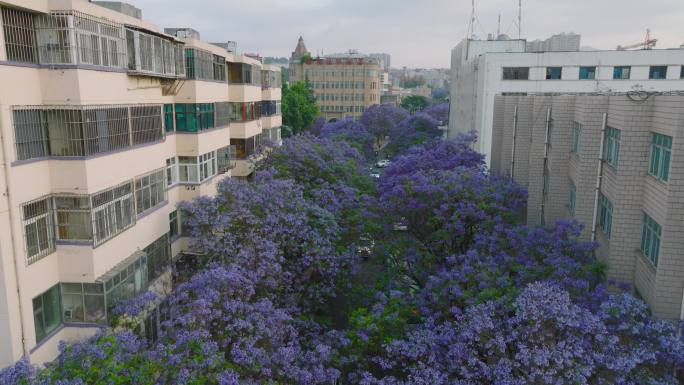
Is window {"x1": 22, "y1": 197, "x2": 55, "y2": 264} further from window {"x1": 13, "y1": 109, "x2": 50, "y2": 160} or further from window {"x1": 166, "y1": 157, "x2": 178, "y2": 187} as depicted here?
window {"x1": 166, "y1": 157, "x2": 178, "y2": 187}

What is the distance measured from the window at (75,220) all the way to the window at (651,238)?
45.0 feet

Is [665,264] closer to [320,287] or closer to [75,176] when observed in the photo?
[320,287]

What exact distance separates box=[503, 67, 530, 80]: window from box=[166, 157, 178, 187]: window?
25352 mm

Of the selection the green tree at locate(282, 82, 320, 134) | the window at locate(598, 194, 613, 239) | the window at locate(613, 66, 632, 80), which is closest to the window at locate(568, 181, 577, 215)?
the window at locate(598, 194, 613, 239)

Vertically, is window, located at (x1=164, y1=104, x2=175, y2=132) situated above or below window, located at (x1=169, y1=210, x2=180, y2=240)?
above

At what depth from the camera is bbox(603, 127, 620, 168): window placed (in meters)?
15.1

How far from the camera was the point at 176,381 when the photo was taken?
10.0 metres

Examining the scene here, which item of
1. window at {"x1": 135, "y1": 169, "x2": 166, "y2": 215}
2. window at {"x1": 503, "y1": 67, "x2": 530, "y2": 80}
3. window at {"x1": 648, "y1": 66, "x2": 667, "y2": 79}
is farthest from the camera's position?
window at {"x1": 648, "y1": 66, "x2": 667, "y2": 79}

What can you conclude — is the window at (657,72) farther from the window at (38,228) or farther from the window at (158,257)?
the window at (38,228)

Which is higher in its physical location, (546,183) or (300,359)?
(546,183)

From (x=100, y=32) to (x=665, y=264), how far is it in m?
14.5

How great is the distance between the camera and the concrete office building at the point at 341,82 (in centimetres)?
8662

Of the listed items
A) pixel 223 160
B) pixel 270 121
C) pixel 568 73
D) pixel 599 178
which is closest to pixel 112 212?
pixel 223 160

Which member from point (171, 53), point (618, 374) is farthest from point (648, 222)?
point (171, 53)
